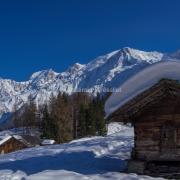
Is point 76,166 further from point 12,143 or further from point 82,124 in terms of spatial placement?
point 82,124

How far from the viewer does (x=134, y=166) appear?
18922 mm

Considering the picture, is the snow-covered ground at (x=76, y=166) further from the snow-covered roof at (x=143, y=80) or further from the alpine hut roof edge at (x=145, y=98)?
the snow-covered roof at (x=143, y=80)

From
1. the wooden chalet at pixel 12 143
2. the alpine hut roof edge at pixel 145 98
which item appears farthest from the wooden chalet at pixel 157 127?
the wooden chalet at pixel 12 143

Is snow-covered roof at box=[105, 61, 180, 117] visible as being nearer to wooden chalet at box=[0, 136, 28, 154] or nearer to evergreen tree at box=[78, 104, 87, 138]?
wooden chalet at box=[0, 136, 28, 154]

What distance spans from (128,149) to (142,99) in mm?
7848

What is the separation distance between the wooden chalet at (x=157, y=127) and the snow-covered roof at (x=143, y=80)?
253 millimetres

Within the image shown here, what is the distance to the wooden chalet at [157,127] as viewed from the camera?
60.4 feet

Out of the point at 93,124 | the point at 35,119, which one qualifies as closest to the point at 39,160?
the point at 93,124

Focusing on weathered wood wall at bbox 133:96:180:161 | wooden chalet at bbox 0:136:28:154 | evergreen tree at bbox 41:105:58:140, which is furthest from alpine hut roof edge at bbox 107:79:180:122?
evergreen tree at bbox 41:105:58:140

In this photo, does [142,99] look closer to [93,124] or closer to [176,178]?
[176,178]

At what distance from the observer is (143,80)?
1906cm

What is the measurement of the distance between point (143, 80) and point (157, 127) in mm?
1965

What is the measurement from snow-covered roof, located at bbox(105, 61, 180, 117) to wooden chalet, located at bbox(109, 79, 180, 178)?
0.25 metres

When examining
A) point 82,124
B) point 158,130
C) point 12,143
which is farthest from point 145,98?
point 82,124
